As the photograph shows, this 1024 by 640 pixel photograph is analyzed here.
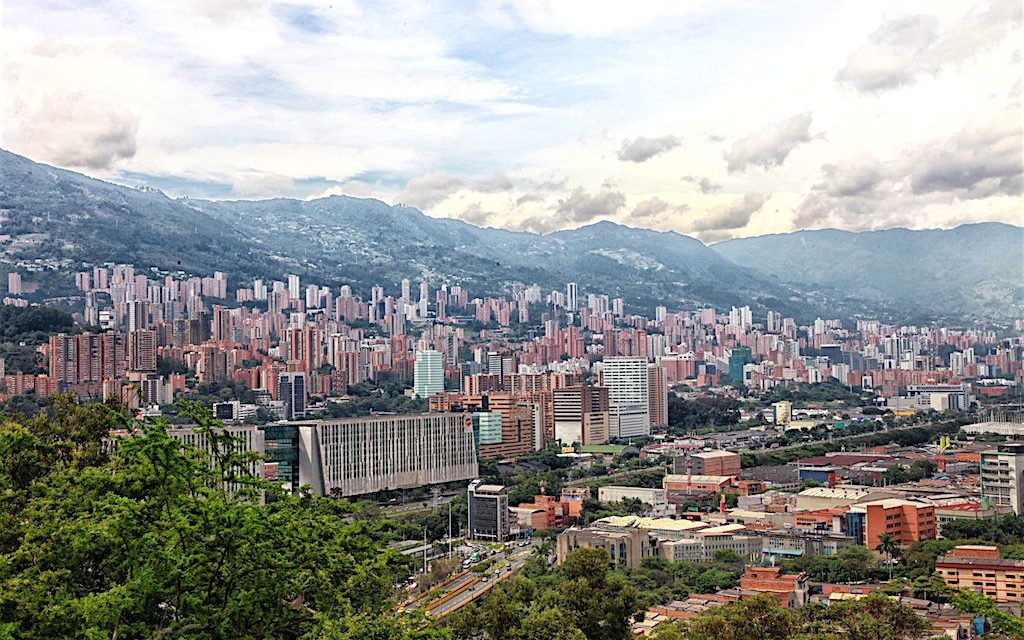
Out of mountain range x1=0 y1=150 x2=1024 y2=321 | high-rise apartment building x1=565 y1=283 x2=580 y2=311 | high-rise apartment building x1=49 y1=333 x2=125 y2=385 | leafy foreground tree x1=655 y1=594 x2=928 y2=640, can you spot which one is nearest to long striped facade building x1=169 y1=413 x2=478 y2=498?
high-rise apartment building x1=49 y1=333 x2=125 y2=385

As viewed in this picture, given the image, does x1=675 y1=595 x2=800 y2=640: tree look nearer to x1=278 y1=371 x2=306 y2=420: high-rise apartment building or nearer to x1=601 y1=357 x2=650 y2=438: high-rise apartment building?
x1=278 y1=371 x2=306 y2=420: high-rise apartment building

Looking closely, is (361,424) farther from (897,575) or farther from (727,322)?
(727,322)

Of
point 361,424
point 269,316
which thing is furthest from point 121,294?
point 361,424

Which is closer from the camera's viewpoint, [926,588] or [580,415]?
[926,588]

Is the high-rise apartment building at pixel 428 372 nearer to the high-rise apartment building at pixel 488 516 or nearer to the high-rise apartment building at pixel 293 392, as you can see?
the high-rise apartment building at pixel 293 392

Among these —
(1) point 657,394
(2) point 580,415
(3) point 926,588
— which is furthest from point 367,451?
(1) point 657,394

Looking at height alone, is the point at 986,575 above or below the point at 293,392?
below

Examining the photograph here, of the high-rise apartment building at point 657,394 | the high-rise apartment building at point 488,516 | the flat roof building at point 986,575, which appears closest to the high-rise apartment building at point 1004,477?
the flat roof building at point 986,575

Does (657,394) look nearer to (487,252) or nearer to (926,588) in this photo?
(926,588)
